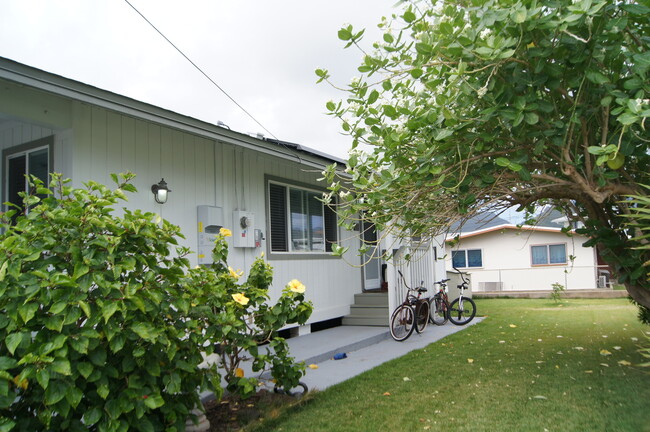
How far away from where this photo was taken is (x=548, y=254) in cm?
2239

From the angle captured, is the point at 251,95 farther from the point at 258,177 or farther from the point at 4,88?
the point at 4,88

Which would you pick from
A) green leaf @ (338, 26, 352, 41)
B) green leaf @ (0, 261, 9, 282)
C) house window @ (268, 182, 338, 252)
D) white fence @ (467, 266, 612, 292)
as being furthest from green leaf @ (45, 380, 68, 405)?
white fence @ (467, 266, 612, 292)

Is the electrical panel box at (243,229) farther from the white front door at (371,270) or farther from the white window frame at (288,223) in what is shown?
the white front door at (371,270)

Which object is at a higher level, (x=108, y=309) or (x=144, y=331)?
(x=108, y=309)

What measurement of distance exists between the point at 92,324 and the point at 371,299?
24.7 feet

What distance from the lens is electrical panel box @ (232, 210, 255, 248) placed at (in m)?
7.08

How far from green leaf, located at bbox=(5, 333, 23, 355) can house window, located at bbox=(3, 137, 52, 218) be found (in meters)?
3.37

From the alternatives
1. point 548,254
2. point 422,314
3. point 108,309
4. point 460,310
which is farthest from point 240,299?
point 548,254

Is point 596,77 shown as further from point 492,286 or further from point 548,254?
point 548,254

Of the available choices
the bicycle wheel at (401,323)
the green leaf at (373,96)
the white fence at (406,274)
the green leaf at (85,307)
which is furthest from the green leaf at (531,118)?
the bicycle wheel at (401,323)

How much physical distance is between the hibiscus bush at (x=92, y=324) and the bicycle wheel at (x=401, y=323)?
15.8 ft

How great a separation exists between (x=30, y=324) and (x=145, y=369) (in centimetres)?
72

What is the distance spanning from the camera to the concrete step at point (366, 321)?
9094 mm

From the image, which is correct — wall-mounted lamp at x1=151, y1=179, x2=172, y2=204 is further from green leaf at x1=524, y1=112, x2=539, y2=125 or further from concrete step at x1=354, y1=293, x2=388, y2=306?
concrete step at x1=354, y1=293, x2=388, y2=306
